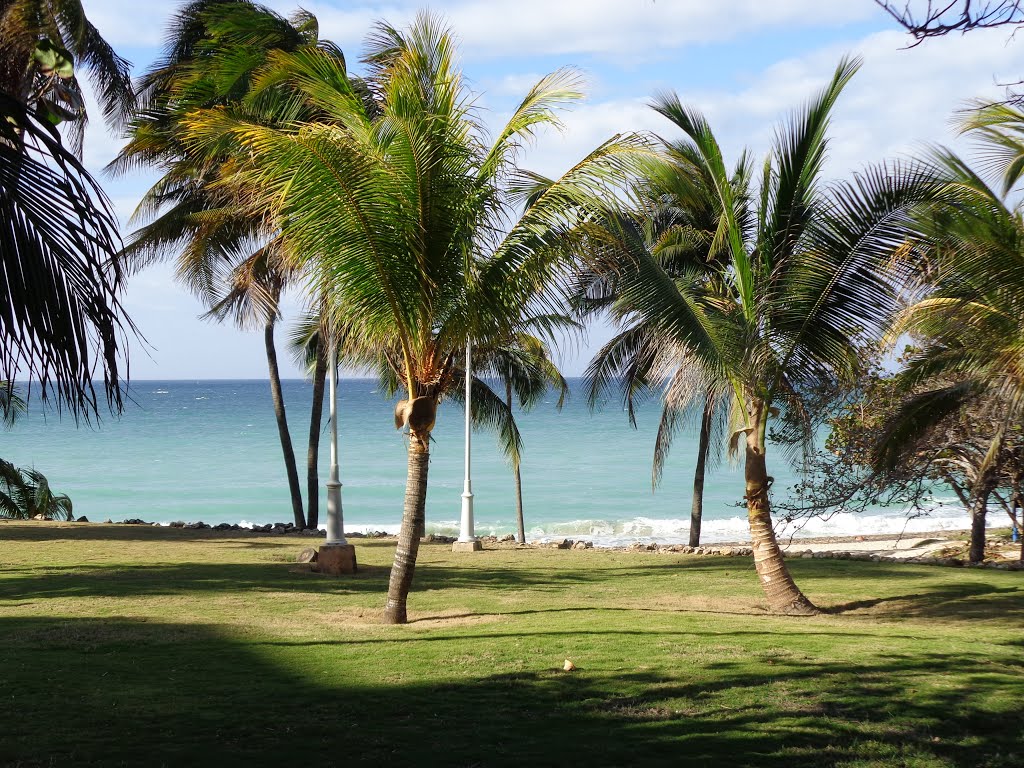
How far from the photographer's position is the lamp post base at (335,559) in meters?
13.8

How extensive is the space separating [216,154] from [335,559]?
6303mm

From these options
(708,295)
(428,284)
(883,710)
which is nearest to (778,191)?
(708,295)

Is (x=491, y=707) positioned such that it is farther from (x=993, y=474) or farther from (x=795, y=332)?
(x=993, y=474)

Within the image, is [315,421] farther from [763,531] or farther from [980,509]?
[980,509]

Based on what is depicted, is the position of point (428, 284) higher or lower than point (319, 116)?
lower

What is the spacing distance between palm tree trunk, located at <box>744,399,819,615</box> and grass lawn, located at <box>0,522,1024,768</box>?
1.64 feet

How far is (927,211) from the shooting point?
1006 cm

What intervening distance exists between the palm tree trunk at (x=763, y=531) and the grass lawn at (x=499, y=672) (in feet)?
1.64

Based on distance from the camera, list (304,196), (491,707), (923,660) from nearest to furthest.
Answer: (491,707) < (923,660) < (304,196)

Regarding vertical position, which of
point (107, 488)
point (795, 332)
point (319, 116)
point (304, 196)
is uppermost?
point (319, 116)

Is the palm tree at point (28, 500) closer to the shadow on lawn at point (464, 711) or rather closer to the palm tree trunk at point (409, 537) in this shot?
the palm tree trunk at point (409, 537)

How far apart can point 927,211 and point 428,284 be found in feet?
17.4

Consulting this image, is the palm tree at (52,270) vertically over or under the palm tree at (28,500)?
over

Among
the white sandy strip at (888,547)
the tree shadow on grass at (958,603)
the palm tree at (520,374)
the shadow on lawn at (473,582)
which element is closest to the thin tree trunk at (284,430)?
the palm tree at (520,374)
